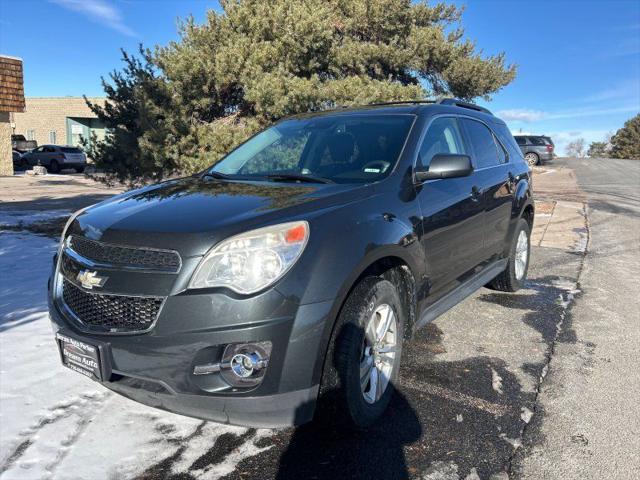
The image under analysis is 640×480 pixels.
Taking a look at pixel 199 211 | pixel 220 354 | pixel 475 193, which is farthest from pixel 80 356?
pixel 475 193

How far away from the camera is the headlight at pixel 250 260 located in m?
2.39

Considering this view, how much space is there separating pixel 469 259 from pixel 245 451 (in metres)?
2.40

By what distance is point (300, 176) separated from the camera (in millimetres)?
3502

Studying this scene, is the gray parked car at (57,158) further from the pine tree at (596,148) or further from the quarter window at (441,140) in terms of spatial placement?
the pine tree at (596,148)

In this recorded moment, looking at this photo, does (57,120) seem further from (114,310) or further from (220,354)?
(220,354)

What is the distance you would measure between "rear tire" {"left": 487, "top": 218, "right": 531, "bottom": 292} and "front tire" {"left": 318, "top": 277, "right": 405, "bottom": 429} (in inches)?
101

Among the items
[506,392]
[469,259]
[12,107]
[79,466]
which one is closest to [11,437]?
[79,466]

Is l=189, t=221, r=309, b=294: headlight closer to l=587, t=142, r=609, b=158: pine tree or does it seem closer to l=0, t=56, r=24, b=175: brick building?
l=0, t=56, r=24, b=175: brick building

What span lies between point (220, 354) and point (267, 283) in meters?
0.39

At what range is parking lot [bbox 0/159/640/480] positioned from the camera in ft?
8.77

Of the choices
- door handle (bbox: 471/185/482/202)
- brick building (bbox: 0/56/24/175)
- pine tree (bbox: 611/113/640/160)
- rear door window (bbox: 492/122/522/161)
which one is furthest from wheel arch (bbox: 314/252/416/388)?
pine tree (bbox: 611/113/640/160)

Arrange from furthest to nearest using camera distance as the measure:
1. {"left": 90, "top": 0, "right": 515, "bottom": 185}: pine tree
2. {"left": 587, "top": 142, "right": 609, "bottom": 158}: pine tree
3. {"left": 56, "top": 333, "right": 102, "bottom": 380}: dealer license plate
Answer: {"left": 587, "top": 142, "right": 609, "bottom": 158}: pine tree, {"left": 90, "top": 0, "right": 515, "bottom": 185}: pine tree, {"left": 56, "top": 333, "right": 102, "bottom": 380}: dealer license plate

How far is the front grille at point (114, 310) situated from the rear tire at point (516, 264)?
3.98m

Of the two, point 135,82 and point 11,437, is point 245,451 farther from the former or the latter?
point 135,82
